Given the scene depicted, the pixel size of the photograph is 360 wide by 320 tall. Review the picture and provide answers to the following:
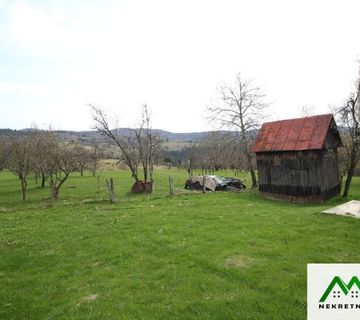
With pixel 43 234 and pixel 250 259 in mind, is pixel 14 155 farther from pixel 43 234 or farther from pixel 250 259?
pixel 250 259

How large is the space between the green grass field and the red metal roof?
716cm

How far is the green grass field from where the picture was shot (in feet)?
30.9

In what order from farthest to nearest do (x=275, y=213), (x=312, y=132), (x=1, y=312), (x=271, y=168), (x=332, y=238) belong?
(x=271, y=168)
(x=312, y=132)
(x=275, y=213)
(x=332, y=238)
(x=1, y=312)

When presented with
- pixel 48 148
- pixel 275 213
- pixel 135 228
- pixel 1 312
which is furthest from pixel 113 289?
pixel 48 148

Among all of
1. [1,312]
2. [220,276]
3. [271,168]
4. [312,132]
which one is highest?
[312,132]

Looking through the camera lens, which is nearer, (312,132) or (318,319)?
(318,319)

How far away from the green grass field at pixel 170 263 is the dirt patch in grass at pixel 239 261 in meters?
0.04

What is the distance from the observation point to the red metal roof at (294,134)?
26078 millimetres

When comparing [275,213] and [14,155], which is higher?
[14,155]

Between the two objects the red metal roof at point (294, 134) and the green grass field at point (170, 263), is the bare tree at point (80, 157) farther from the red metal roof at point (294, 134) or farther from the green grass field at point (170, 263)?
the green grass field at point (170, 263)

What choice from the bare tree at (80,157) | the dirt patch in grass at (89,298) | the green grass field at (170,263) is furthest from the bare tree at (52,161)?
the dirt patch in grass at (89,298)

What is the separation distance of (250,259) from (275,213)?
9122 millimetres

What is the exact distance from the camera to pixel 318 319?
23.3ft

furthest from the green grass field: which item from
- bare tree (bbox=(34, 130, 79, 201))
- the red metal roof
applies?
bare tree (bbox=(34, 130, 79, 201))
